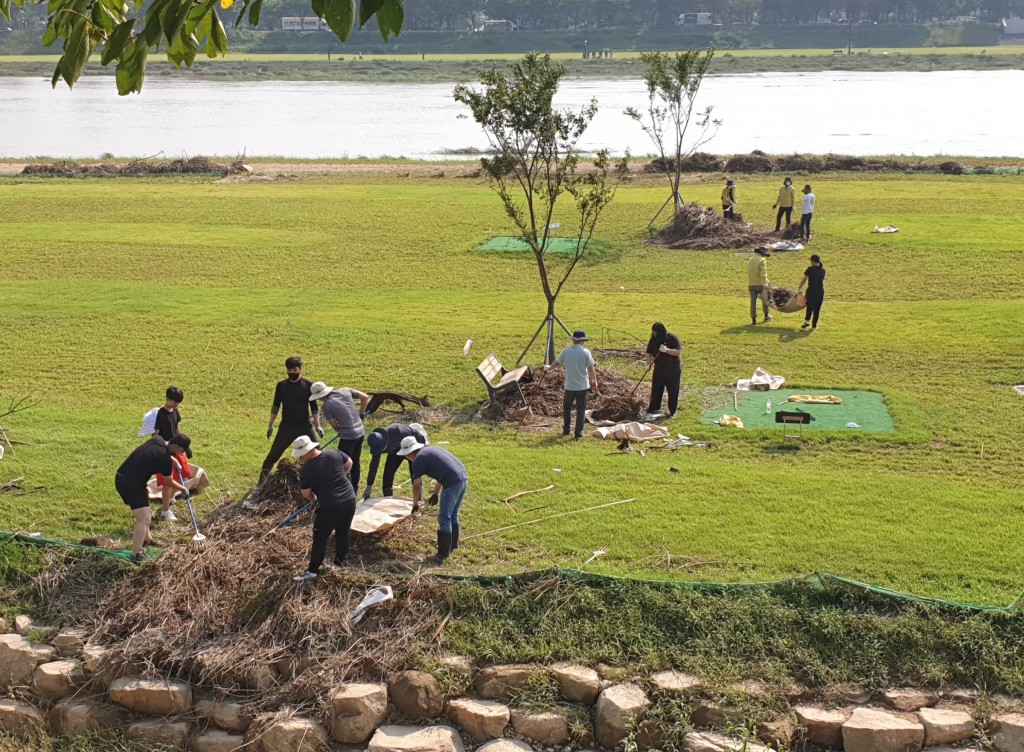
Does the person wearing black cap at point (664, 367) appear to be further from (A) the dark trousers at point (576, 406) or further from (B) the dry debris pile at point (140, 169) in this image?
(B) the dry debris pile at point (140, 169)

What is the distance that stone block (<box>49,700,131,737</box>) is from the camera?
10.5 m

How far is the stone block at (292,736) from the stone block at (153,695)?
0.94 m

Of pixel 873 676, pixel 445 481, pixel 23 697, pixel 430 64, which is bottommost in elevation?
pixel 23 697

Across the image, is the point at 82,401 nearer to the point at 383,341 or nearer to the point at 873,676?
the point at 383,341

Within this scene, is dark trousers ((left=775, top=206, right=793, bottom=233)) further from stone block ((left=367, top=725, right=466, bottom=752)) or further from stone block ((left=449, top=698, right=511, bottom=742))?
stone block ((left=367, top=725, right=466, bottom=752))

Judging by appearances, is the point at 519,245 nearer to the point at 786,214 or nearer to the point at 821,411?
the point at 786,214

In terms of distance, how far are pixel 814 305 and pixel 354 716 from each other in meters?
15.3

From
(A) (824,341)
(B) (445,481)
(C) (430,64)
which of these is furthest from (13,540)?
(C) (430,64)

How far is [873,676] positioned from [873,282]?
18736 millimetres

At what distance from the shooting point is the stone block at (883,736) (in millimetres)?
9398

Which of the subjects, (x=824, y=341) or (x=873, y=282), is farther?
(x=873, y=282)

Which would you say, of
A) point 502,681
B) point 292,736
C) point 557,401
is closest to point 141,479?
point 292,736

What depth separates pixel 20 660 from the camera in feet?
36.2

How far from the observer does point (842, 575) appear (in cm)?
1164
